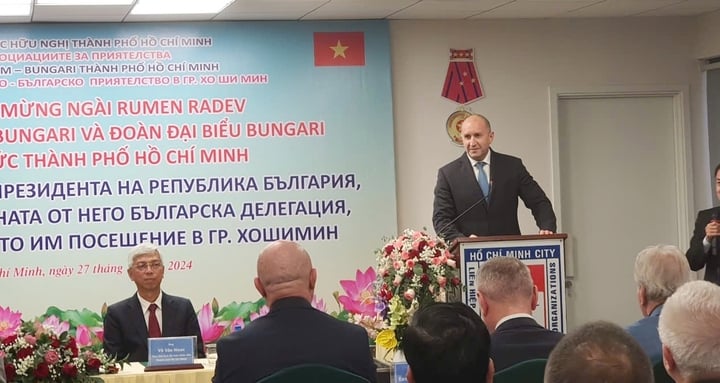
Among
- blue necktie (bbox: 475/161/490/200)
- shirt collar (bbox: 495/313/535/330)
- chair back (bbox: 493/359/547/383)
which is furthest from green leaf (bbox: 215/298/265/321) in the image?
chair back (bbox: 493/359/547/383)

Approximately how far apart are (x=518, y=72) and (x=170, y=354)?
13.2 ft

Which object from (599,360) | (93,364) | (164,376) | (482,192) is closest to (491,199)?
(482,192)

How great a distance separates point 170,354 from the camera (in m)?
5.45

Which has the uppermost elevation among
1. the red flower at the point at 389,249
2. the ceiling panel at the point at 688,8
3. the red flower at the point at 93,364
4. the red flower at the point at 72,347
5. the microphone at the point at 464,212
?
the ceiling panel at the point at 688,8

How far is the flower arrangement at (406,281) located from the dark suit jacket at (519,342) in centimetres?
134

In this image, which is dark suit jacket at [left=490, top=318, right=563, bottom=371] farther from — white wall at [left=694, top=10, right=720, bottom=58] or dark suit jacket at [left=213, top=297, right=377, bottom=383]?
white wall at [left=694, top=10, right=720, bottom=58]

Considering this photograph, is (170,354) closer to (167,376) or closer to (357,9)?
(167,376)

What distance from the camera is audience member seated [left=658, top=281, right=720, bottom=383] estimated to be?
8.45 feet

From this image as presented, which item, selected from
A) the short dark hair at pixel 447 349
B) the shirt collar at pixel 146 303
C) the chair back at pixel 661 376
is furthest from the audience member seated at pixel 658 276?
the shirt collar at pixel 146 303

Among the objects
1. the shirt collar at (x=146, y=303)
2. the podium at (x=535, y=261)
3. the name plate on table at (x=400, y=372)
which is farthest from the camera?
the shirt collar at (x=146, y=303)

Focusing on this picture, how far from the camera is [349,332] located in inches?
144

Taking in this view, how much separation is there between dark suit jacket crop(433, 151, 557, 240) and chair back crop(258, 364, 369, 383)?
129 inches

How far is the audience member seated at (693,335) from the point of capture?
101 inches

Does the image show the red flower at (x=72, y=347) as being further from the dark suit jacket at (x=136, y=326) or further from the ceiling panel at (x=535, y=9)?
the ceiling panel at (x=535, y=9)
